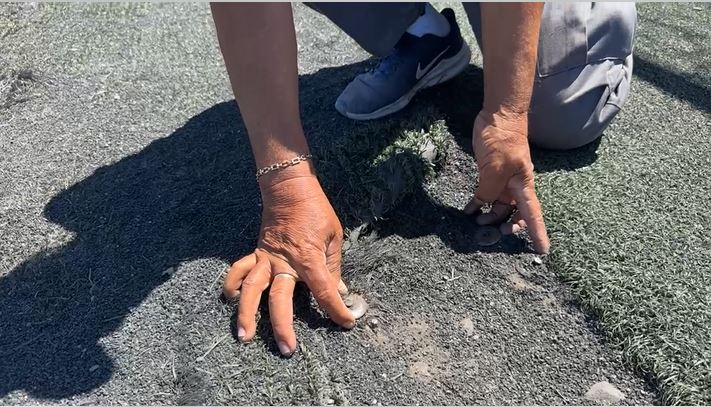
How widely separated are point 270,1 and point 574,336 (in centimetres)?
97

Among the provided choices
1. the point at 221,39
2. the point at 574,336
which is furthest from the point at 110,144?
the point at 574,336

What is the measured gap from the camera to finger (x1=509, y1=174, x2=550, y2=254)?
1.61 meters

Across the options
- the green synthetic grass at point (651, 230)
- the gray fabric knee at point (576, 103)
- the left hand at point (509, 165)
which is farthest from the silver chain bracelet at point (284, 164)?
the gray fabric knee at point (576, 103)

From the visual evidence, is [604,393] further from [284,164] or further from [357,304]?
[284,164]

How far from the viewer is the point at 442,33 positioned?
219 centimetres

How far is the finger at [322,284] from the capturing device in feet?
4.79

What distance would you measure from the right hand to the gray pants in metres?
0.75

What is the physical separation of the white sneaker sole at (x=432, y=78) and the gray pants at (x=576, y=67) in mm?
207

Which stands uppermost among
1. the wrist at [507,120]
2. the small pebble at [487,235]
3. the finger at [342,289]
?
the wrist at [507,120]

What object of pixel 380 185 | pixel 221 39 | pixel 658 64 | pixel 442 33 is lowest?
pixel 658 64

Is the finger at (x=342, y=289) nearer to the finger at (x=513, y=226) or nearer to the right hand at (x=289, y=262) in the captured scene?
the right hand at (x=289, y=262)

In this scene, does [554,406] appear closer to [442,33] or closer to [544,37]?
[544,37]

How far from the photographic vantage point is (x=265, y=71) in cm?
142

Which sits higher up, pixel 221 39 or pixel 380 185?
pixel 221 39
